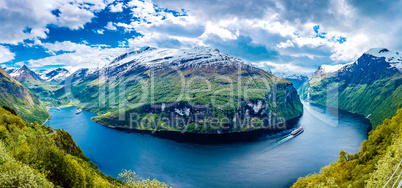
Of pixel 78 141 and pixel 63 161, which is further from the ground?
pixel 63 161

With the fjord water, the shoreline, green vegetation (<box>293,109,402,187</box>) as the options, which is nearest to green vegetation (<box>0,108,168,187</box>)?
green vegetation (<box>293,109,402,187</box>)

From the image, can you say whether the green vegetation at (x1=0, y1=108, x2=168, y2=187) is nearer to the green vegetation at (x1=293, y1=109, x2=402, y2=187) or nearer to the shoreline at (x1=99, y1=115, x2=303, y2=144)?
the green vegetation at (x1=293, y1=109, x2=402, y2=187)

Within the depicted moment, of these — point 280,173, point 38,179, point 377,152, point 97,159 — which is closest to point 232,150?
point 280,173

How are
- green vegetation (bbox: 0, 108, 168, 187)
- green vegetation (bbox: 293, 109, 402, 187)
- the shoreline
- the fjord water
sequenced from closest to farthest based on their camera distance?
green vegetation (bbox: 0, 108, 168, 187) < green vegetation (bbox: 293, 109, 402, 187) < the fjord water < the shoreline

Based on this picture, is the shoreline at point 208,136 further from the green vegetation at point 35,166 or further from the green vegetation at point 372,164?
the green vegetation at point 35,166

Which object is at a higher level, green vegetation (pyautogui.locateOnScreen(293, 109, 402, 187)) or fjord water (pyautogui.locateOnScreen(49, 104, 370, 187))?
green vegetation (pyautogui.locateOnScreen(293, 109, 402, 187))

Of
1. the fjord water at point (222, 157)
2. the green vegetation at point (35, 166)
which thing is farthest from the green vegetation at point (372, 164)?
the fjord water at point (222, 157)

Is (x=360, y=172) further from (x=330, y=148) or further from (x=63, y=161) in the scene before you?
(x=330, y=148)

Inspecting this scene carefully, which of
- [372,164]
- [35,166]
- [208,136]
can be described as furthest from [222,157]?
[35,166]

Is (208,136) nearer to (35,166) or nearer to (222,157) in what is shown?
(222,157)
